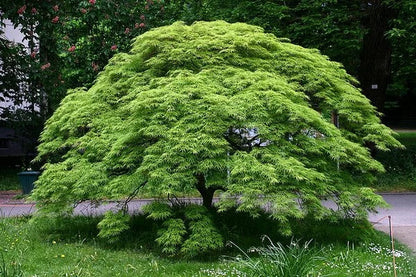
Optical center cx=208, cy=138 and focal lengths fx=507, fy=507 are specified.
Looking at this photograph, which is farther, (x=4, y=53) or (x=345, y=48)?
(x=4, y=53)

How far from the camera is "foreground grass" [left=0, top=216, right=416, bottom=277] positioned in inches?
215

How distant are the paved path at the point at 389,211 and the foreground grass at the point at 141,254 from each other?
0.56 metres

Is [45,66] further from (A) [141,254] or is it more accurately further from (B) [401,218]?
(B) [401,218]

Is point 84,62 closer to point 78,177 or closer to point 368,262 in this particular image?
point 78,177

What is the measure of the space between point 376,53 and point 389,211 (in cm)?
597

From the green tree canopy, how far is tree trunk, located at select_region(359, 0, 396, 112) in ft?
23.6

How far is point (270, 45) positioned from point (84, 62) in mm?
9611

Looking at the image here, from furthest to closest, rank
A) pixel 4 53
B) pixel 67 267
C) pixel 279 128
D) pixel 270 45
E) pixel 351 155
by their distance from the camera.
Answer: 1. pixel 4 53
2. pixel 270 45
3. pixel 351 155
4. pixel 279 128
5. pixel 67 267

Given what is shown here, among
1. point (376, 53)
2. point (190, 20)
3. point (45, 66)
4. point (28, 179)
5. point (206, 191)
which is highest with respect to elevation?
point (190, 20)

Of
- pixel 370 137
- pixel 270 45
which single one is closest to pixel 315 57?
pixel 270 45

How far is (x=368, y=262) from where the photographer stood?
582 centimetres

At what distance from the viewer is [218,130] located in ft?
19.9

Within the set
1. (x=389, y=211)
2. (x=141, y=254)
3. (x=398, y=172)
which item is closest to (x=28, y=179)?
(x=141, y=254)

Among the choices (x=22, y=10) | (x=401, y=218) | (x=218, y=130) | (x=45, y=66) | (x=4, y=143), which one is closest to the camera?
(x=218, y=130)
